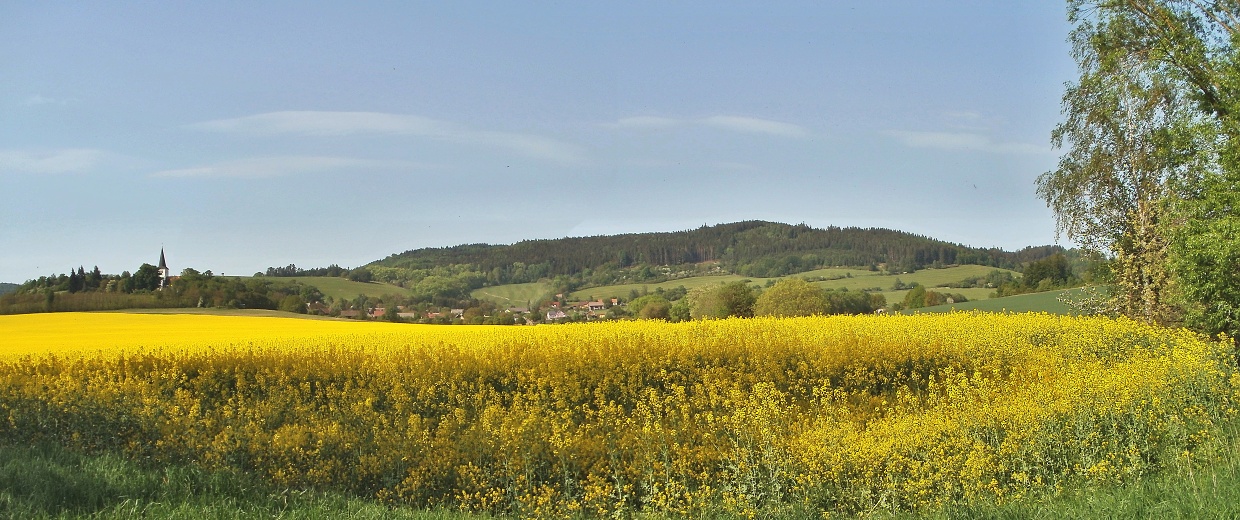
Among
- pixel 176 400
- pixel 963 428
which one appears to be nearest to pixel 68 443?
pixel 176 400

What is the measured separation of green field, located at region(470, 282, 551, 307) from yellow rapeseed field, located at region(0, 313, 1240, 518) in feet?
181

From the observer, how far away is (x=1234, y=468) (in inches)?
273

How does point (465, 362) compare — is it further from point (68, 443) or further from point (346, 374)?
point (68, 443)

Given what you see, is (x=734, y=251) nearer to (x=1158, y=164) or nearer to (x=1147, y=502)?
(x=1158, y=164)

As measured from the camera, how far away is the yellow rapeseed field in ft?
25.2

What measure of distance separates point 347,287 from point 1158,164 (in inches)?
2292

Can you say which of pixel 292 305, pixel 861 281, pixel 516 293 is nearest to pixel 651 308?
pixel 292 305

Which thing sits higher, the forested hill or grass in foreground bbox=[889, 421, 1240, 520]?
the forested hill

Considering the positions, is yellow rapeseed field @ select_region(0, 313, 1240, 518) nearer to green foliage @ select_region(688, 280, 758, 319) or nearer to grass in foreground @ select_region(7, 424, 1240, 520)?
grass in foreground @ select_region(7, 424, 1240, 520)

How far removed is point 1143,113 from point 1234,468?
21693 millimetres

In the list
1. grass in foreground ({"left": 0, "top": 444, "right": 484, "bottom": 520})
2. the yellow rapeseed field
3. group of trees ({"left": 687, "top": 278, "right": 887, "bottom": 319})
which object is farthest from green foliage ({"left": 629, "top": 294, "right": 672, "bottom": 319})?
grass in foreground ({"left": 0, "top": 444, "right": 484, "bottom": 520})

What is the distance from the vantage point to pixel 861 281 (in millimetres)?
84062

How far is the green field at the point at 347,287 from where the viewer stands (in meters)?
62.8

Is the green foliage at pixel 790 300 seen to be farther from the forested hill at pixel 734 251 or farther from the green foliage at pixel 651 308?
the forested hill at pixel 734 251
